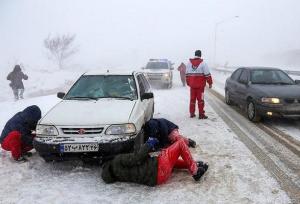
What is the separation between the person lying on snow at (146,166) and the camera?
4.91 metres

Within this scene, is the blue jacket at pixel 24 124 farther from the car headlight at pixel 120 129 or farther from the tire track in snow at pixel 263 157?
the tire track in snow at pixel 263 157

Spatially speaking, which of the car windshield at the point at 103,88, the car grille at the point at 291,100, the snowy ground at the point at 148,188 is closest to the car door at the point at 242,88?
the car grille at the point at 291,100

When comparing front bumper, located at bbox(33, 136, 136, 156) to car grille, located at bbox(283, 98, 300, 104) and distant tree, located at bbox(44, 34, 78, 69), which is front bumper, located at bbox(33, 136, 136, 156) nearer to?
car grille, located at bbox(283, 98, 300, 104)

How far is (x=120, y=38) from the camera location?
15125 cm

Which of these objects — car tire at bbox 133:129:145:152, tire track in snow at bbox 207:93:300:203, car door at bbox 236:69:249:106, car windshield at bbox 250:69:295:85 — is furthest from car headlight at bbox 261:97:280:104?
car tire at bbox 133:129:145:152

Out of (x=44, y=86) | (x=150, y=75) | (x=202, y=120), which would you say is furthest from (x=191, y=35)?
(x=202, y=120)

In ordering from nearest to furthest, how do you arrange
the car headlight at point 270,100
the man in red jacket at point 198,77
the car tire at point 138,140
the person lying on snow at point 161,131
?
1. the car tire at point 138,140
2. the person lying on snow at point 161,131
3. the car headlight at point 270,100
4. the man in red jacket at point 198,77

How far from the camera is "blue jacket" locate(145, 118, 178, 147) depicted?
20.9 feet

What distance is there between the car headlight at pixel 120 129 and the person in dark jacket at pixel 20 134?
1788mm

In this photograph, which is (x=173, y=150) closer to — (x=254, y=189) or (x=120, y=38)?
(x=254, y=189)

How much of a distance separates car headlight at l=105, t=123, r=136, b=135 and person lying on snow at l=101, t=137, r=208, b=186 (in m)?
0.52

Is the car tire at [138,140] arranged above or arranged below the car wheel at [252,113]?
above

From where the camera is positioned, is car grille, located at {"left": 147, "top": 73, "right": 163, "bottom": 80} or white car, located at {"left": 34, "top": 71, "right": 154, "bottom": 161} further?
car grille, located at {"left": 147, "top": 73, "right": 163, "bottom": 80}

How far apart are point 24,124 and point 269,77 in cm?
738
